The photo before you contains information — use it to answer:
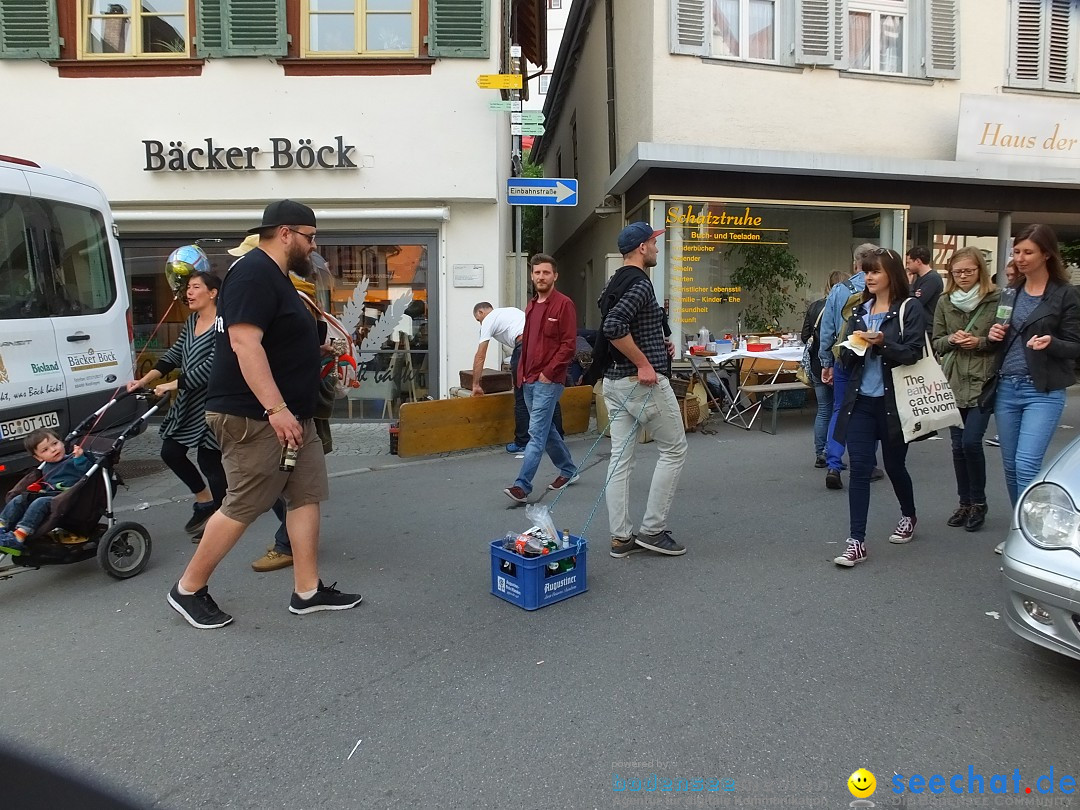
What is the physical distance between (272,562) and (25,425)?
2.28 metres

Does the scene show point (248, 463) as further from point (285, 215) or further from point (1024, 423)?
point (1024, 423)

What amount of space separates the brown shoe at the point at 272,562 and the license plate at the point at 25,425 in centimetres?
208

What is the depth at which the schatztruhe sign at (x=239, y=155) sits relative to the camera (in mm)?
9414

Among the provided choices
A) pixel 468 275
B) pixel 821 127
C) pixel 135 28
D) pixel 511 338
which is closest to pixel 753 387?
pixel 511 338

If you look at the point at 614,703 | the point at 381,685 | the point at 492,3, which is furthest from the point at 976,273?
the point at 492,3

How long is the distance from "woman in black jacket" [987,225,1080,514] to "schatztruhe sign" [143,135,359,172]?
739 centimetres

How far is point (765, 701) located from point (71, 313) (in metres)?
5.51

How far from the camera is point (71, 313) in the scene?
5914 millimetres

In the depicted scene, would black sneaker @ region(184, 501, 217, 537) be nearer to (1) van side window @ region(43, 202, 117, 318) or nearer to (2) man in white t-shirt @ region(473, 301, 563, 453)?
(1) van side window @ region(43, 202, 117, 318)

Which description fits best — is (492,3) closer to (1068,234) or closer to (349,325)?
(349,325)

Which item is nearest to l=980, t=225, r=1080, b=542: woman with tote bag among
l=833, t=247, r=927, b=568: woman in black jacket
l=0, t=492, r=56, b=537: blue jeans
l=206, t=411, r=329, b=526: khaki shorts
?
l=833, t=247, r=927, b=568: woman in black jacket

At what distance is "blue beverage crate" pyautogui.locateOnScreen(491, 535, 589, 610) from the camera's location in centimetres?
379

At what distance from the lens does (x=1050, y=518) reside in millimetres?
2934

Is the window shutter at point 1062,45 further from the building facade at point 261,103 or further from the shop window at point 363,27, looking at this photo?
the shop window at point 363,27
